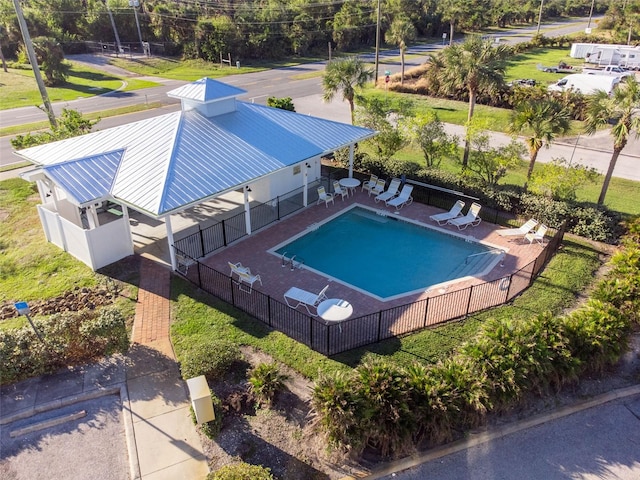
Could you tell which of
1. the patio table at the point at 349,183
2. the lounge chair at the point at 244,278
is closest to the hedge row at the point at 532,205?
the patio table at the point at 349,183

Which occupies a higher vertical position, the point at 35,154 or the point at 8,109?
the point at 35,154

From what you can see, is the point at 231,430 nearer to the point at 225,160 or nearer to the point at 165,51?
the point at 225,160

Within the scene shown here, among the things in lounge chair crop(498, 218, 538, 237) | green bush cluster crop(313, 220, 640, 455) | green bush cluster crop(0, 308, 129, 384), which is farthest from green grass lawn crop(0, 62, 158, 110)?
green bush cluster crop(313, 220, 640, 455)

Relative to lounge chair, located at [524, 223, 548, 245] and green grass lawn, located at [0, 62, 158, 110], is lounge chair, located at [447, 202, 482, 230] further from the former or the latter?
green grass lawn, located at [0, 62, 158, 110]

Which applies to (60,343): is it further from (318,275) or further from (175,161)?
(318,275)

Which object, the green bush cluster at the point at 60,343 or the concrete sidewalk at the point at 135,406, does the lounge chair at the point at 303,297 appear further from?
the green bush cluster at the point at 60,343

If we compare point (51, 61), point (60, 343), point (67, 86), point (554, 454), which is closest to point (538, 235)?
point (554, 454)

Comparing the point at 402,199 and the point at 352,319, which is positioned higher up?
the point at 352,319

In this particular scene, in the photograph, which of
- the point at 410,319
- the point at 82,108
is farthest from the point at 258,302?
the point at 82,108
